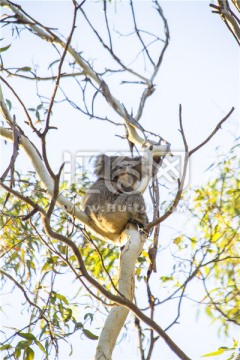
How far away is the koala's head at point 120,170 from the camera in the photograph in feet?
17.7

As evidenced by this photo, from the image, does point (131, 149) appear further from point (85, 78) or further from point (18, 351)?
point (18, 351)

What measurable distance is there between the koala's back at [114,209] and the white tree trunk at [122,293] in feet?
1.52

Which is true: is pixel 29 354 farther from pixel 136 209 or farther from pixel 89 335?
pixel 136 209

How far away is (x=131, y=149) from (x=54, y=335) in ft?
5.02

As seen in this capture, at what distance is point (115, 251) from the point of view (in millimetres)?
5609

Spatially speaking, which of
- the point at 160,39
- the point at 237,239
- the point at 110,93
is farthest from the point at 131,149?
the point at 237,239

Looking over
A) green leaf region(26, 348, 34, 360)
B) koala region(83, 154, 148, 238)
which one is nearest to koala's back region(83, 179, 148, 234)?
koala region(83, 154, 148, 238)

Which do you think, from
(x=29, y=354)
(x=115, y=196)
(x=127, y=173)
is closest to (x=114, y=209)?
(x=115, y=196)

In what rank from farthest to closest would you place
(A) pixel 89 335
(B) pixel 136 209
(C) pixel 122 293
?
(B) pixel 136 209
(A) pixel 89 335
(C) pixel 122 293

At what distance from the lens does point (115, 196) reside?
16.7 feet

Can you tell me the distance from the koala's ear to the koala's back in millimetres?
479

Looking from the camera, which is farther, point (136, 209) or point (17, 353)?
point (136, 209)

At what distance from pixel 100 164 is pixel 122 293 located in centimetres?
245

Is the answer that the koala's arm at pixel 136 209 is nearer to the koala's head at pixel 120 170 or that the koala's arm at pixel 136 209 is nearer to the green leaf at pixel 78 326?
the koala's head at pixel 120 170
